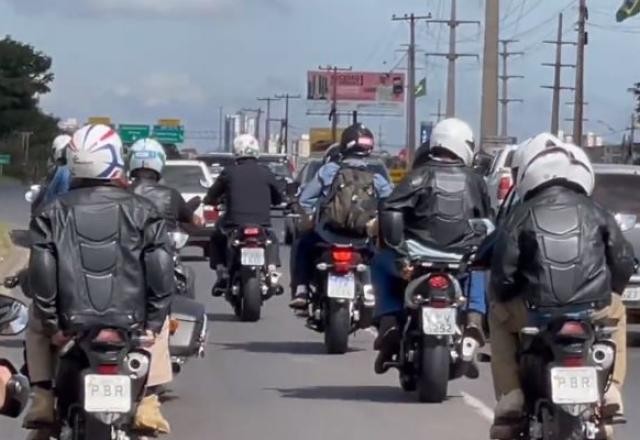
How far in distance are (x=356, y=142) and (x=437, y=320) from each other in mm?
3390

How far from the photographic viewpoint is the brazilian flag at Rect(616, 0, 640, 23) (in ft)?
162

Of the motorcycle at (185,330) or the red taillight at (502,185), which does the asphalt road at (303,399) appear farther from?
the red taillight at (502,185)

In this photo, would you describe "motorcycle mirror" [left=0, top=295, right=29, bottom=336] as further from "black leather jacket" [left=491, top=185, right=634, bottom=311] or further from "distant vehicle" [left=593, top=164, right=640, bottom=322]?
"distant vehicle" [left=593, top=164, right=640, bottom=322]

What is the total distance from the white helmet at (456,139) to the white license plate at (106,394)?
15.5 ft

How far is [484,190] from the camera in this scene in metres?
12.5

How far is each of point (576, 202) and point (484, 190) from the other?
3.96 m

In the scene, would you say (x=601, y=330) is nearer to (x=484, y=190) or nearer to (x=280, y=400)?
(x=484, y=190)

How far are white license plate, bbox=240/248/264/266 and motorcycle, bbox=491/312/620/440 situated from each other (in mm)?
9621

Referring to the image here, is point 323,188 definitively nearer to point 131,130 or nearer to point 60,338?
point 60,338

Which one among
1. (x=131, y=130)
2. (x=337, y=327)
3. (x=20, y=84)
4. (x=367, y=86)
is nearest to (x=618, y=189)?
(x=337, y=327)

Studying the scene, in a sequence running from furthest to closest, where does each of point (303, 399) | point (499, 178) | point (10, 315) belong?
1. point (499, 178)
2. point (303, 399)
3. point (10, 315)

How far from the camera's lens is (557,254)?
8.39 m

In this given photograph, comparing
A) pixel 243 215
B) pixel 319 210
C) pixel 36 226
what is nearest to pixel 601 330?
pixel 36 226

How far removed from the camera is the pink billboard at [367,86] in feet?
427
